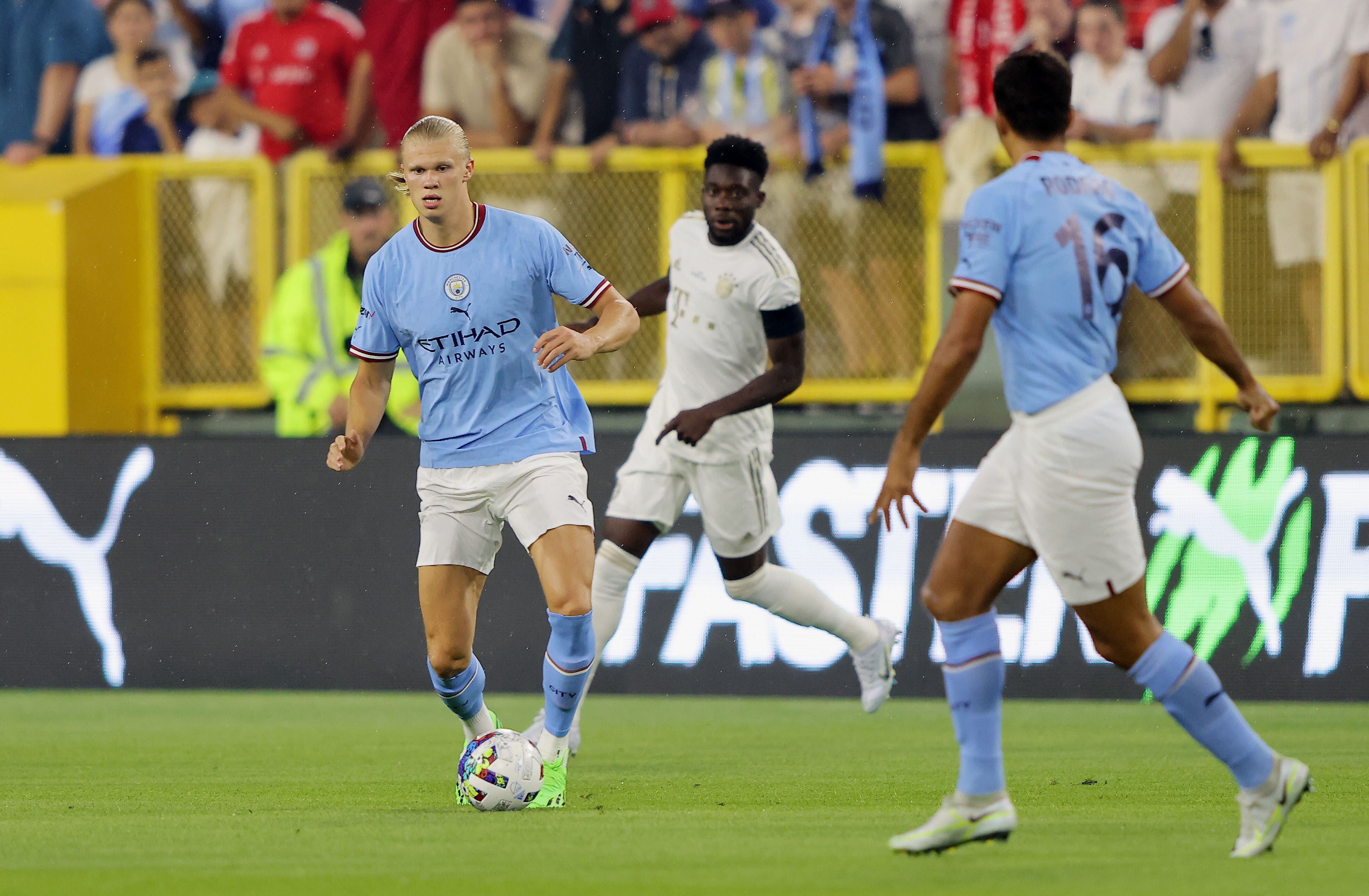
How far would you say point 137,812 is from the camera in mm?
6180

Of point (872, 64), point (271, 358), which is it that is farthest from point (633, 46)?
point (271, 358)

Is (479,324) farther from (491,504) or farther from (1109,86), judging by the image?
(1109,86)

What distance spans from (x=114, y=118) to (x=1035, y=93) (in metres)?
8.84

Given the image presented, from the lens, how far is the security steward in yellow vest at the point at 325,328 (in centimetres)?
1111

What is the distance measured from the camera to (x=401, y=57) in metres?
12.0

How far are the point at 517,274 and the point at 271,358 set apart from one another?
541 centimetres

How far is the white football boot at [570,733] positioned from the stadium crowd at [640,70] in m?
4.52

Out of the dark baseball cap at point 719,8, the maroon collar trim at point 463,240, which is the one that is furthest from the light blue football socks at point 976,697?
the dark baseball cap at point 719,8

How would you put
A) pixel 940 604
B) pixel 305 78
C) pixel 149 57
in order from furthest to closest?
pixel 149 57 < pixel 305 78 < pixel 940 604

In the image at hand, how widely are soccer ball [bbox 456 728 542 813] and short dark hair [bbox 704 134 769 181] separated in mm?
2689

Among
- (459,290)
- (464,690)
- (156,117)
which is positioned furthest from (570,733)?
(156,117)

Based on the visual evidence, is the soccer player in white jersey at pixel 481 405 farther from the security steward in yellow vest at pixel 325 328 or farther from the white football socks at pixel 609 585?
the security steward in yellow vest at pixel 325 328

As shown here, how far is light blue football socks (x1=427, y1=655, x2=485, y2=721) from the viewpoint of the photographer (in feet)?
21.3

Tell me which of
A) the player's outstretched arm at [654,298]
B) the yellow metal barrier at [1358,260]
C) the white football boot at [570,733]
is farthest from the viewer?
the yellow metal barrier at [1358,260]
